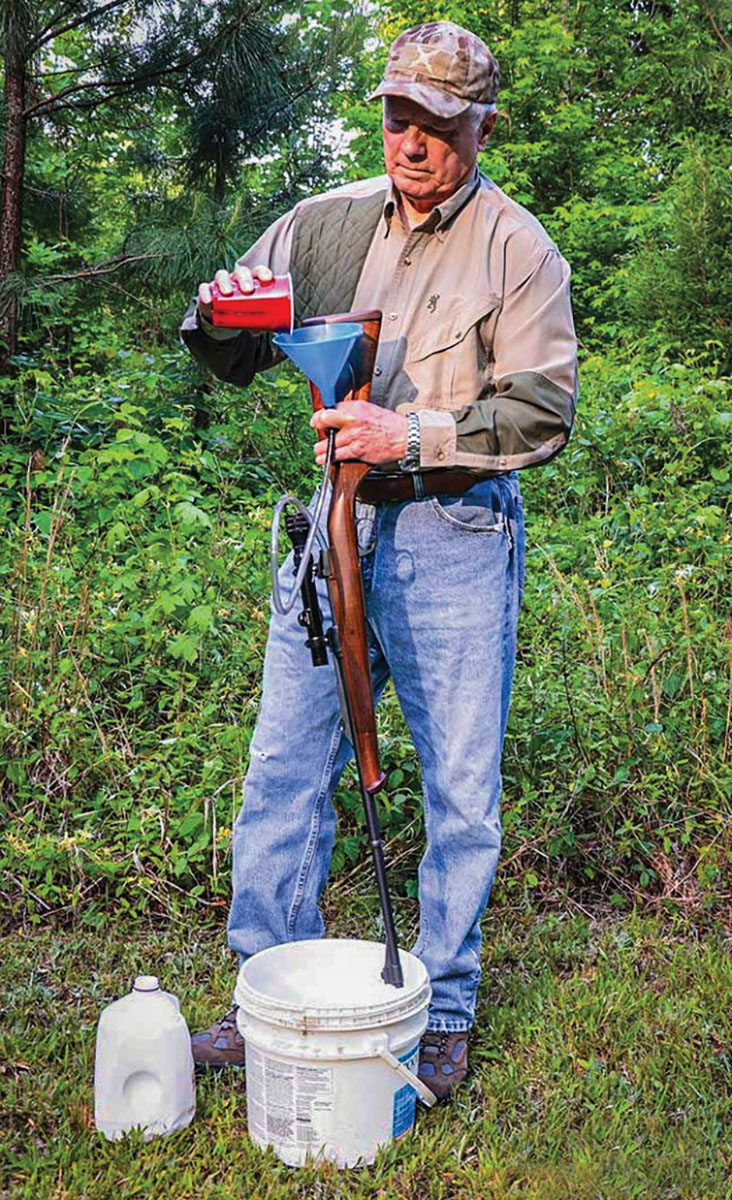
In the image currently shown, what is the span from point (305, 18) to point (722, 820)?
5.76 meters

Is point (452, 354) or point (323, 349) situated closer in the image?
point (323, 349)

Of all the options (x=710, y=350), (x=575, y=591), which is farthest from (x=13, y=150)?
(x=710, y=350)

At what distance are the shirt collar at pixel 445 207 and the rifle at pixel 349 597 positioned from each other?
0.23 metres

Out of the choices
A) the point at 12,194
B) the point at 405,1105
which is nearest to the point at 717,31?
the point at 12,194

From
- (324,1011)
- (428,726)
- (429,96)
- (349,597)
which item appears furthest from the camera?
(428,726)

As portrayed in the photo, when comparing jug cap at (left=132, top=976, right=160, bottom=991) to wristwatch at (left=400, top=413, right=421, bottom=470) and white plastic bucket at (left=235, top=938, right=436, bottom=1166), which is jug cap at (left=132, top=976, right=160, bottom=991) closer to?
white plastic bucket at (left=235, top=938, right=436, bottom=1166)

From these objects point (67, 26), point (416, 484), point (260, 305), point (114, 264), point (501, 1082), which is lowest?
point (501, 1082)

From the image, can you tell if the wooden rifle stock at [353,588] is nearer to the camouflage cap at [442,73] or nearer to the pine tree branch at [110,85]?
the camouflage cap at [442,73]

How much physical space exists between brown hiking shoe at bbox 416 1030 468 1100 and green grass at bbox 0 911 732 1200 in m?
0.04

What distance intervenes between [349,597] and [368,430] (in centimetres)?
34

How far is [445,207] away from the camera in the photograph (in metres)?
2.66

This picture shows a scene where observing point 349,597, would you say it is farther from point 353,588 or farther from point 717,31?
point 717,31

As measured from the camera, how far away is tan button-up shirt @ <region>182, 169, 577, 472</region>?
8.41 ft

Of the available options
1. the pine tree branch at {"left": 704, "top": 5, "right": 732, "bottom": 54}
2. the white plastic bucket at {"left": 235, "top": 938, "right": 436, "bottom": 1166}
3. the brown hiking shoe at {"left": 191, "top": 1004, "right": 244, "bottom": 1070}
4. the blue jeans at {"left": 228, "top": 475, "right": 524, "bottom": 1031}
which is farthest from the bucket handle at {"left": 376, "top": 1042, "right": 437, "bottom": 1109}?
the pine tree branch at {"left": 704, "top": 5, "right": 732, "bottom": 54}
